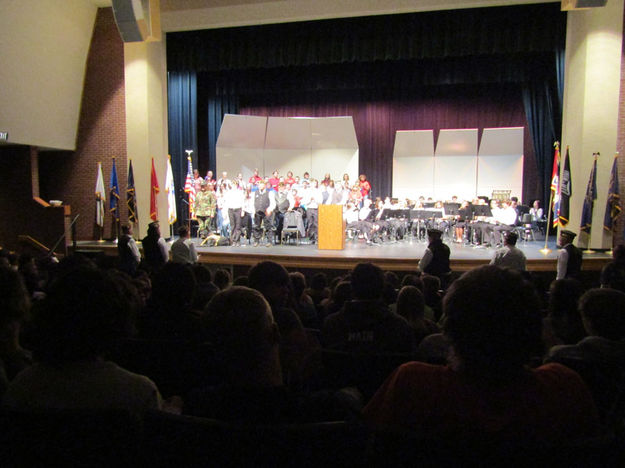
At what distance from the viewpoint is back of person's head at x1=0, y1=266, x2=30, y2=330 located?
71.7 inches

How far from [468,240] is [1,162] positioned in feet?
33.1

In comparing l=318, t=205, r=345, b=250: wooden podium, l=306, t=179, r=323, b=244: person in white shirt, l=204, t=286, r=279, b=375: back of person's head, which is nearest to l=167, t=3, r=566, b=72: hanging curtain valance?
l=306, t=179, r=323, b=244: person in white shirt

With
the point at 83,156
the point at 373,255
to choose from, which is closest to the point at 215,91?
the point at 83,156

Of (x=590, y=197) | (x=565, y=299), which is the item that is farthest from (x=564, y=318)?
(x=590, y=197)

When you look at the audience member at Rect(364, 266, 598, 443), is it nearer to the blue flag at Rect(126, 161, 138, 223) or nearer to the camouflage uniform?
the camouflage uniform

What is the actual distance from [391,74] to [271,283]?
11.5 meters

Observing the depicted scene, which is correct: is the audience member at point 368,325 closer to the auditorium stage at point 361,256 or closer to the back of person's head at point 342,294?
the back of person's head at point 342,294

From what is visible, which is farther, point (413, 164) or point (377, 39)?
point (413, 164)

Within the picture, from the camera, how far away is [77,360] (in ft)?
4.62

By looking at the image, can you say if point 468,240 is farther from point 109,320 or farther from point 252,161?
point 109,320

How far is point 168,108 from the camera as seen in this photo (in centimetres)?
1272

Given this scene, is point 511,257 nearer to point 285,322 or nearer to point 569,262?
point 569,262

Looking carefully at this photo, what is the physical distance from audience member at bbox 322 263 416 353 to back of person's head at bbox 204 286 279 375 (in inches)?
31.4

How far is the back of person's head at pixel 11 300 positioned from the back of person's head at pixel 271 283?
102 centimetres
